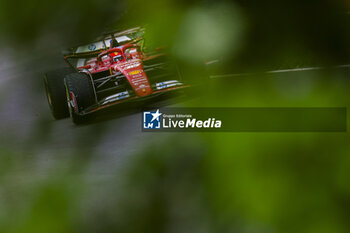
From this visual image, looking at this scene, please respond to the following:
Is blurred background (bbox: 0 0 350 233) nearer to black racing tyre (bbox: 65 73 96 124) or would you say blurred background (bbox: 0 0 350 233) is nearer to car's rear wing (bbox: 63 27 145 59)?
car's rear wing (bbox: 63 27 145 59)

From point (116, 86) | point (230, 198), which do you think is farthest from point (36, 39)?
point (116, 86)

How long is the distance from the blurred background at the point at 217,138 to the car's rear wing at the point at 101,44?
1.7 inches

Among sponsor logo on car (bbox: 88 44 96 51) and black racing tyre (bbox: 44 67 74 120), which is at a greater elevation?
sponsor logo on car (bbox: 88 44 96 51)

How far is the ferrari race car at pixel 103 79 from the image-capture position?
72 cm

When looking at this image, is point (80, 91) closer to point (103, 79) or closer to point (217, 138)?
point (103, 79)

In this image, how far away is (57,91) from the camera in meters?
0.79

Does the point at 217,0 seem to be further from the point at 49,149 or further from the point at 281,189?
the point at 49,149

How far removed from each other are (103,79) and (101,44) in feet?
0.70

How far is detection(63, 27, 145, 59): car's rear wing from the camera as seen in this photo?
625 millimetres

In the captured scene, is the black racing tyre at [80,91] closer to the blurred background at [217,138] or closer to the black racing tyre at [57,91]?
the black racing tyre at [57,91]

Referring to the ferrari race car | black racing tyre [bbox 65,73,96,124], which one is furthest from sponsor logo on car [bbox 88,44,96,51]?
black racing tyre [bbox 65,73,96,124]

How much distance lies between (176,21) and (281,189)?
0.66 feet

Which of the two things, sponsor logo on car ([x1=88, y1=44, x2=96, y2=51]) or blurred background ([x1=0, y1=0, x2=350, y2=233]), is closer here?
→ blurred background ([x1=0, y1=0, x2=350, y2=233])

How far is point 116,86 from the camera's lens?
3.03 feet
